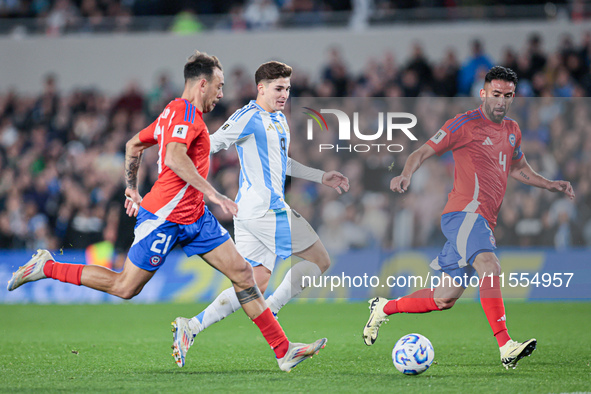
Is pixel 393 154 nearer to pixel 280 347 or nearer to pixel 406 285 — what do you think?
pixel 406 285

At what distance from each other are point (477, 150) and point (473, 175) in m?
0.22

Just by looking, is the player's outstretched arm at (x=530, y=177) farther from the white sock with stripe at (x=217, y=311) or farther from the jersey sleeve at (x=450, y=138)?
the white sock with stripe at (x=217, y=311)

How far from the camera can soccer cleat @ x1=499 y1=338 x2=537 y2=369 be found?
568 centimetres

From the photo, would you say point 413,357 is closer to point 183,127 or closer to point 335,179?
point 335,179

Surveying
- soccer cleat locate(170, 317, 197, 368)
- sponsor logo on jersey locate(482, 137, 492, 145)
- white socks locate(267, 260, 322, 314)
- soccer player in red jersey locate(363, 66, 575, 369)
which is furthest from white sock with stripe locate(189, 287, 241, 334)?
sponsor logo on jersey locate(482, 137, 492, 145)

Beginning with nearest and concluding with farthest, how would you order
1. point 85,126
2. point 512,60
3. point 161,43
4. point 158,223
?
point 158,223, point 512,60, point 85,126, point 161,43

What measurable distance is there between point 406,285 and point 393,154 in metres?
1.78

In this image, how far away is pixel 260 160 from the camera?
21.9 ft

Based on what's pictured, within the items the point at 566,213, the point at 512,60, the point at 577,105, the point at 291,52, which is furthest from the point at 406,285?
the point at 291,52

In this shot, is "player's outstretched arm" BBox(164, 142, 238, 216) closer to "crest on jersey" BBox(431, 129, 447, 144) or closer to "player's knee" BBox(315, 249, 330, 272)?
"player's knee" BBox(315, 249, 330, 272)

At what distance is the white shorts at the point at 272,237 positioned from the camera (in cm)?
661

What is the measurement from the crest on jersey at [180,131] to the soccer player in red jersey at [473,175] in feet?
6.21

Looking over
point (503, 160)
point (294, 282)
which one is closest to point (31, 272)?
point (294, 282)

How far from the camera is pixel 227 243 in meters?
5.74
